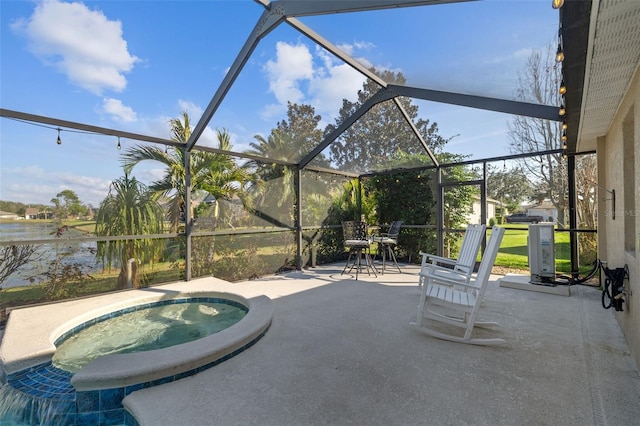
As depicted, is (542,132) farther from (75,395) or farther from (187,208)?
(75,395)

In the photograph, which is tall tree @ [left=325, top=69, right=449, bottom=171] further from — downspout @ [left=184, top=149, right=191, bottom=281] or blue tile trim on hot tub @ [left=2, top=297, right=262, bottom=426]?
blue tile trim on hot tub @ [left=2, top=297, right=262, bottom=426]

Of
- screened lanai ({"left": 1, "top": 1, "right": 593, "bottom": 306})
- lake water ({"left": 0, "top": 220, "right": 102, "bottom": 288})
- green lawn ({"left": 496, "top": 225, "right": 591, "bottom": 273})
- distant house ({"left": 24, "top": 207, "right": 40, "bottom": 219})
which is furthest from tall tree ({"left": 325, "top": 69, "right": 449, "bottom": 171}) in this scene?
distant house ({"left": 24, "top": 207, "right": 40, "bottom": 219})

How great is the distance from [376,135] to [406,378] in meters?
5.43

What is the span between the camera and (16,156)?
3.68 m

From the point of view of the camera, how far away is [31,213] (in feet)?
12.7

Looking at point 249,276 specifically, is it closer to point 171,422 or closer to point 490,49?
point 171,422

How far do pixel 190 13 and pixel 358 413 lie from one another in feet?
17.3

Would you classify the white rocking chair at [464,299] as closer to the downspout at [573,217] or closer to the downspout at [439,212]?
the downspout at [573,217]

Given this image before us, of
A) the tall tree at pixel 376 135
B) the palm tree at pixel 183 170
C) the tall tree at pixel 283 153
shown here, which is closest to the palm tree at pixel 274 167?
the tall tree at pixel 283 153

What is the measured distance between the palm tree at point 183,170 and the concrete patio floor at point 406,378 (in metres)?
3.03

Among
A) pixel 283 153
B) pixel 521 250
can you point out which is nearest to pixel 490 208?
pixel 521 250

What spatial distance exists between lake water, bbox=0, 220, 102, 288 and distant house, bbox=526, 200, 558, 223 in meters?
8.04

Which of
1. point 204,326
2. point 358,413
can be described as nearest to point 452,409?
point 358,413

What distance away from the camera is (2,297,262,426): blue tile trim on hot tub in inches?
81.4
